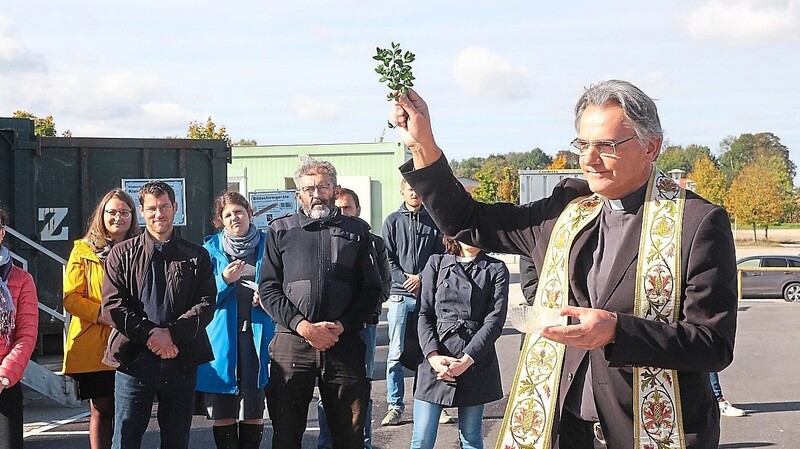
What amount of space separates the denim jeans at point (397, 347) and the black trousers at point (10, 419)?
3622 mm

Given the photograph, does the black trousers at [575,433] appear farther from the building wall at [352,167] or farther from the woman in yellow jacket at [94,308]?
the building wall at [352,167]

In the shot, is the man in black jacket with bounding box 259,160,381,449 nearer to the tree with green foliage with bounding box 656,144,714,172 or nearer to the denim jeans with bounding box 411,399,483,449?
the denim jeans with bounding box 411,399,483,449

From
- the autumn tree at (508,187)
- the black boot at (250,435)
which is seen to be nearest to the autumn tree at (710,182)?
the autumn tree at (508,187)

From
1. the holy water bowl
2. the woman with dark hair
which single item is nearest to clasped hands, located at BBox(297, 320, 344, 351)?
the woman with dark hair

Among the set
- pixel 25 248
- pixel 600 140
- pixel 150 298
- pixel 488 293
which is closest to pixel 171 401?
pixel 150 298

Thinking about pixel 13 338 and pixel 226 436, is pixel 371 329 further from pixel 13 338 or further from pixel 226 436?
pixel 13 338

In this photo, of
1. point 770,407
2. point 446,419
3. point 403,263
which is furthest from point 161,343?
point 770,407

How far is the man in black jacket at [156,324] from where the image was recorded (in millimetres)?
5461

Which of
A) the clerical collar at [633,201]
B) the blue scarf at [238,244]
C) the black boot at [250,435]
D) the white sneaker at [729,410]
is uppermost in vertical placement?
the clerical collar at [633,201]

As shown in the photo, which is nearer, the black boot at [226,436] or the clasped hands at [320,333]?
the clasped hands at [320,333]

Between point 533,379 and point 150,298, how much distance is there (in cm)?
327

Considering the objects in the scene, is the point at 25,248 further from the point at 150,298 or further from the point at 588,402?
the point at 588,402

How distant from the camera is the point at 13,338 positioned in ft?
17.5

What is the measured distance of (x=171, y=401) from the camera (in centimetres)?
554
